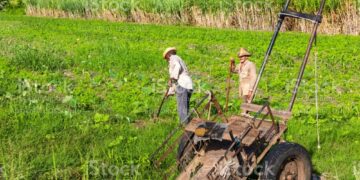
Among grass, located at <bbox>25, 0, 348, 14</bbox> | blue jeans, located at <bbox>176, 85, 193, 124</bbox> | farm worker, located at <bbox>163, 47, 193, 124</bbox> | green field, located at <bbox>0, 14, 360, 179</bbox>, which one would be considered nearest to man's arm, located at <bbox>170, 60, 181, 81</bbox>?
farm worker, located at <bbox>163, 47, 193, 124</bbox>

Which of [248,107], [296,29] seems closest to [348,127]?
[248,107]

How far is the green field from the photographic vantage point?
688 centimetres

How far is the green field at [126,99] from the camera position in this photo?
22.6 ft

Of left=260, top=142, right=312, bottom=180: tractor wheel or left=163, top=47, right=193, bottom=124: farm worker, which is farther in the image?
left=163, top=47, right=193, bottom=124: farm worker

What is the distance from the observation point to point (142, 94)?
11625 millimetres

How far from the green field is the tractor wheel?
1.89 ft

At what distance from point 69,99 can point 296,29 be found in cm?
1897

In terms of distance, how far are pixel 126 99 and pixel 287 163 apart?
20.0 feet

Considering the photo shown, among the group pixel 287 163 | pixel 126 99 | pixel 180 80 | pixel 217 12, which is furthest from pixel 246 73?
pixel 217 12

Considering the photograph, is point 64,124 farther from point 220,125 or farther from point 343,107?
point 343,107

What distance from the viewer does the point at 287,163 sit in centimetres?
557

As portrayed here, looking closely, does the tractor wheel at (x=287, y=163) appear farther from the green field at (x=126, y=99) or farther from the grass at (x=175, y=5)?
the grass at (x=175, y=5)

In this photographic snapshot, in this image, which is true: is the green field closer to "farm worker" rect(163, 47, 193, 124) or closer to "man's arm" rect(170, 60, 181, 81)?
"farm worker" rect(163, 47, 193, 124)

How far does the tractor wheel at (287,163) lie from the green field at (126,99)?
58 centimetres
